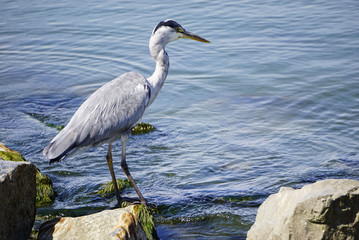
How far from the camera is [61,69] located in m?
10.9

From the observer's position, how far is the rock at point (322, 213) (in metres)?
3.75

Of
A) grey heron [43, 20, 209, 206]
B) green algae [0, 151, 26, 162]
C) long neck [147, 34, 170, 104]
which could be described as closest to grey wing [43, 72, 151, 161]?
grey heron [43, 20, 209, 206]

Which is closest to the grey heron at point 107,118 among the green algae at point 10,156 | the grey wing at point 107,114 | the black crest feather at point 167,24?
the grey wing at point 107,114

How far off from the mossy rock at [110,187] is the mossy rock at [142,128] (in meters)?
1.57

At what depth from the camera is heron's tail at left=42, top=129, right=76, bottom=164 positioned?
5.20 metres

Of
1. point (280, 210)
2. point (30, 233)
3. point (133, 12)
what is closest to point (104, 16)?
point (133, 12)

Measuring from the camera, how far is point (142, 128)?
782 cm

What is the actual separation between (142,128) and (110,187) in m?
1.93

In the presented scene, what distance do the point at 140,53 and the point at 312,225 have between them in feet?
25.5

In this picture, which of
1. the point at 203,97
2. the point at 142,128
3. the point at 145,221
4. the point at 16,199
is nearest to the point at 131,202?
the point at 145,221

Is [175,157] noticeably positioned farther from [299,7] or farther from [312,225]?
[299,7]

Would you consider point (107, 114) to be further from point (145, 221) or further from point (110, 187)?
point (145, 221)

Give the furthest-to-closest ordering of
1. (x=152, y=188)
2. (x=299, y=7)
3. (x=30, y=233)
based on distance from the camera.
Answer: (x=299, y=7), (x=152, y=188), (x=30, y=233)

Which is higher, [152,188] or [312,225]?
[312,225]
